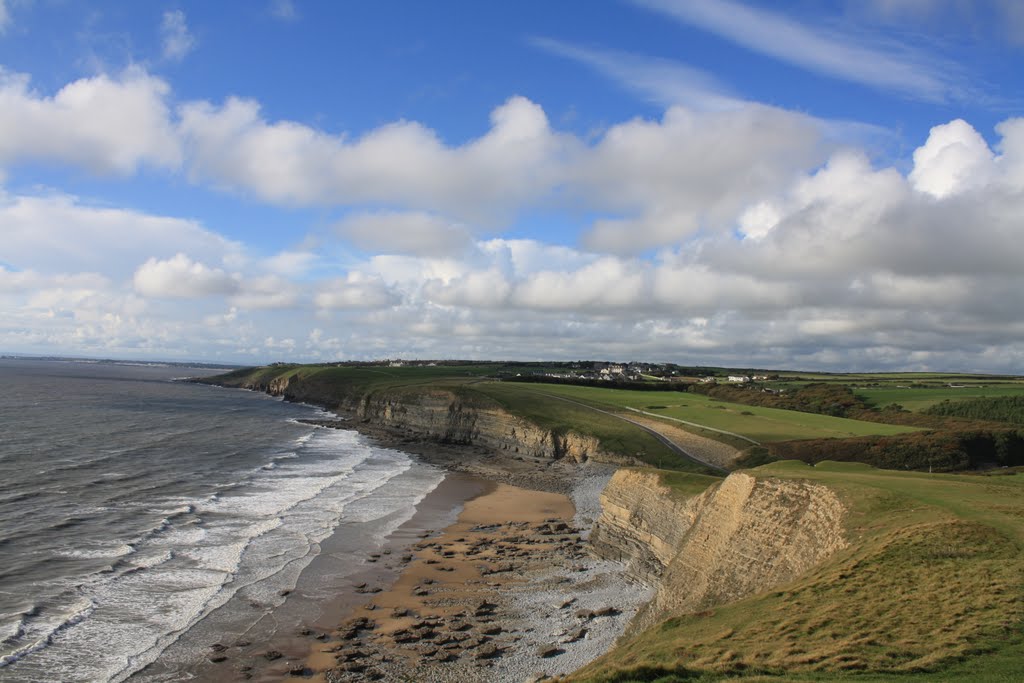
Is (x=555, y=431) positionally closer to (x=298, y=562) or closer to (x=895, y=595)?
(x=298, y=562)

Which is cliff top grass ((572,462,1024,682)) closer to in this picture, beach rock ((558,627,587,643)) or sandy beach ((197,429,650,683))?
beach rock ((558,627,587,643))

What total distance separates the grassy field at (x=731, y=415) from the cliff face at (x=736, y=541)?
3782 cm

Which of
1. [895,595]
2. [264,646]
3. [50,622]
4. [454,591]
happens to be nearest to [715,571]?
[895,595]

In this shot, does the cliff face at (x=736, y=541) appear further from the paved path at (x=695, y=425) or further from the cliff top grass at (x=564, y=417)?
the paved path at (x=695, y=425)

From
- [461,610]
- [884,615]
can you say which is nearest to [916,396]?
[461,610]

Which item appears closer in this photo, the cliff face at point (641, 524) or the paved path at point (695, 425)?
the cliff face at point (641, 524)

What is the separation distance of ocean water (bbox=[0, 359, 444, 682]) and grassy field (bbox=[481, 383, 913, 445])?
3418cm

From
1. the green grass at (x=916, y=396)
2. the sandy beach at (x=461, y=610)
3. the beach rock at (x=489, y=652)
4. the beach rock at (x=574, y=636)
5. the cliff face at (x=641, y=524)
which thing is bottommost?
the sandy beach at (x=461, y=610)

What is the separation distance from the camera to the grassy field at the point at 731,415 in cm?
6731

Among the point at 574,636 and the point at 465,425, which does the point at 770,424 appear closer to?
the point at 465,425

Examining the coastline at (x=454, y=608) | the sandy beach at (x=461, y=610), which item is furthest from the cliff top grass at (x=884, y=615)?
the sandy beach at (x=461, y=610)

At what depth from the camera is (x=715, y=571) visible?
83.7 ft

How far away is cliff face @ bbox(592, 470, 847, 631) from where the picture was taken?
23531 mm

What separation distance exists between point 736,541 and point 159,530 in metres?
32.6
